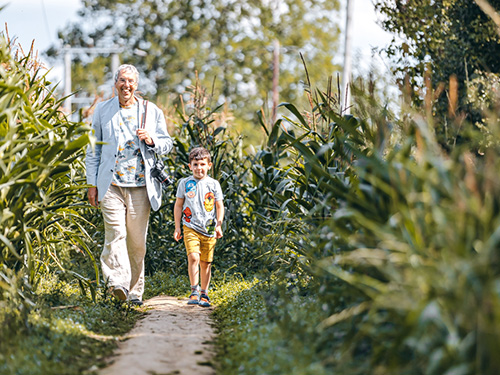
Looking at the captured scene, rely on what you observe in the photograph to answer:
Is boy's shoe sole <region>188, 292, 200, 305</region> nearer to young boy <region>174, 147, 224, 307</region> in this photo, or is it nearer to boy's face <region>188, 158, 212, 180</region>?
young boy <region>174, 147, 224, 307</region>

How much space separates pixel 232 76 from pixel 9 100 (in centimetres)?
3358

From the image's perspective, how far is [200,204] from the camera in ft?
22.7

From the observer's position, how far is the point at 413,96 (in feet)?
29.0

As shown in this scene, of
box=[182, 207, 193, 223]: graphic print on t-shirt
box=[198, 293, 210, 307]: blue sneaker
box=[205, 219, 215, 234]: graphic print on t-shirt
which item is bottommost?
box=[198, 293, 210, 307]: blue sneaker

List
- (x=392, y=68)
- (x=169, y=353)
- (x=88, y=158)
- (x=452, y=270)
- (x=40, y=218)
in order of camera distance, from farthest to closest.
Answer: (x=392, y=68), (x=88, y=158), (x=40, y=218), (x=169, y=353), (x=452, y=270)

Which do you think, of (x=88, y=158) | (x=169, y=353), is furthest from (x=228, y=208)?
(x=169, y=353)

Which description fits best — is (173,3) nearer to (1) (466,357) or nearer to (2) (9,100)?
(2) (9,100)

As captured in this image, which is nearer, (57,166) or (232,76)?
(57,166)

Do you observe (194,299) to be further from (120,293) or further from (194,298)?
(120,293)

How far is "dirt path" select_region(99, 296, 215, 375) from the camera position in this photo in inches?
167

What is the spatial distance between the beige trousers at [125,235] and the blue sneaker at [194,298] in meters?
0.50

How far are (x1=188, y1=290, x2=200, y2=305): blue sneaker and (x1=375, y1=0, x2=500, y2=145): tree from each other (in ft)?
12.5

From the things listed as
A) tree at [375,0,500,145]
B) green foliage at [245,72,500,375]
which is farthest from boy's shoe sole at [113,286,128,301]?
tree at [375,0,500,145]

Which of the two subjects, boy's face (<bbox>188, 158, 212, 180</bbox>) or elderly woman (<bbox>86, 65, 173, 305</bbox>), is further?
boy's face (<bbox>188, 158, 212, 180</bbox>)
